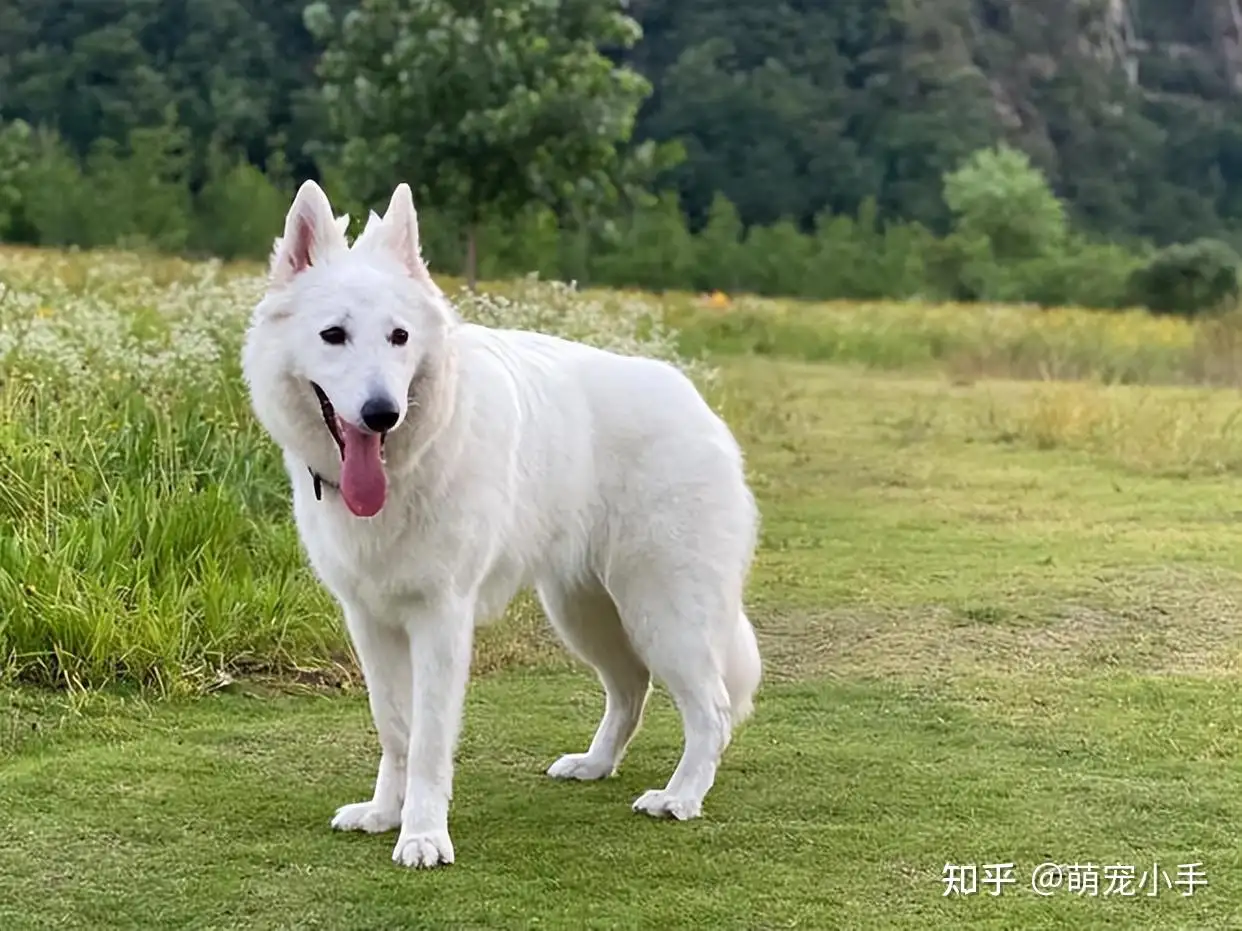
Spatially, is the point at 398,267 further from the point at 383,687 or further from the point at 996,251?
the point at 996,251

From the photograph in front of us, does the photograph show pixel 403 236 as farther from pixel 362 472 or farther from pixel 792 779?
pixel 792 779

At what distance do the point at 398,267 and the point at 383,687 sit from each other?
3.26ft

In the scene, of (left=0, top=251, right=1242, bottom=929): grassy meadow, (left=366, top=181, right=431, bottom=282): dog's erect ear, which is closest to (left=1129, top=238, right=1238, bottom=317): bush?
(left=0, top=251, right=1242, bottom=929): grassy meadow

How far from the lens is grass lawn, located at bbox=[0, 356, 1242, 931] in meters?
3.30

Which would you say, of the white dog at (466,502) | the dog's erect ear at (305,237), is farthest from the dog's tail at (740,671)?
the dog's erect ear at (305,237)

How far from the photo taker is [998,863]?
3.55 m

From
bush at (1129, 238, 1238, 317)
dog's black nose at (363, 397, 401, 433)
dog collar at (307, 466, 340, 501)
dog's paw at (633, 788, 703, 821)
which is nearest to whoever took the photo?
dog's black nose at (363, 397, 401, 433)

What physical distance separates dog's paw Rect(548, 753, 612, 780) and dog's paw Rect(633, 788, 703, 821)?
34 cm

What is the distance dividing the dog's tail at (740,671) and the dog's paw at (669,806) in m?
0.28

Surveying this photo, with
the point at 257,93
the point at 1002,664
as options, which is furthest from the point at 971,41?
the point at 1002,664

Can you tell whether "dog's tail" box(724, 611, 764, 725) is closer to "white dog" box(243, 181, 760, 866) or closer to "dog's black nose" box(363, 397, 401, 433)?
"white dog" box(243, 181, 760, 866)

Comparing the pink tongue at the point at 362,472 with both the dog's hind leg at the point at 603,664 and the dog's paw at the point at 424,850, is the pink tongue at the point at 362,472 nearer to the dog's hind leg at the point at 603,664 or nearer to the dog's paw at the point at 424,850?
the dog's paw at the point at 424,850

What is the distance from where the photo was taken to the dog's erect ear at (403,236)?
3.39 metres

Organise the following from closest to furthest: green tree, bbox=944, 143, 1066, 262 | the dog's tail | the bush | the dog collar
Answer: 1. the dog collar
2. the dog's tail
3. the bush
4. green tree, bbox=944, 143, 1066, 262
